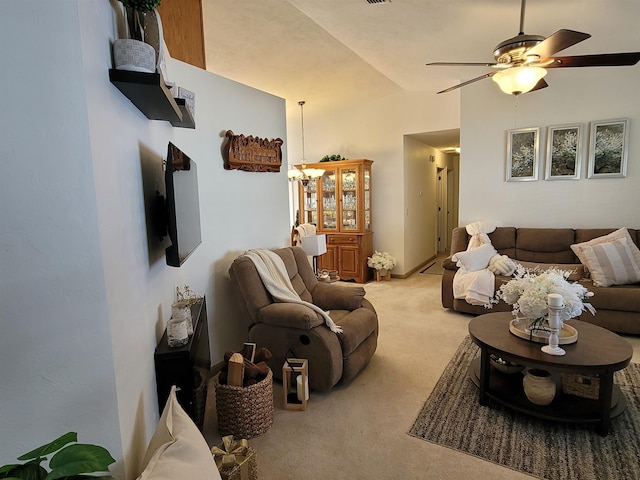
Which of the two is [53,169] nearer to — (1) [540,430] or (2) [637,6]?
(1) [540,430]

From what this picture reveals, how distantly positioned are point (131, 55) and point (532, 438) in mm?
2669

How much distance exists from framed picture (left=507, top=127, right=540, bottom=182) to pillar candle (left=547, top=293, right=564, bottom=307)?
284 cm

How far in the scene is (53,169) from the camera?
3.07ft

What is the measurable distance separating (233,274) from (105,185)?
1.71 meters

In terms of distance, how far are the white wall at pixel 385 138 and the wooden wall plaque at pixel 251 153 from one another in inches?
110

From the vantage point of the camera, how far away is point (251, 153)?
315cm

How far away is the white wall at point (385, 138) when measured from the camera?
17.8 feet

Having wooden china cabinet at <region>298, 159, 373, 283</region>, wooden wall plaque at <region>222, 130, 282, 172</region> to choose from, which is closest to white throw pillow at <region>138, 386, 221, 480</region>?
wooden wall plaque at <region>222, 130, 282, 172</region>

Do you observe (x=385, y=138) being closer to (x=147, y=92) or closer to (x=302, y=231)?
(x=302, y=231)

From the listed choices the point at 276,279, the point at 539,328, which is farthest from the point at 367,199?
the point at 539,328

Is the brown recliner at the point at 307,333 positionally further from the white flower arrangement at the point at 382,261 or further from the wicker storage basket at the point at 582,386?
the white flower arrangement at the point at 382,261

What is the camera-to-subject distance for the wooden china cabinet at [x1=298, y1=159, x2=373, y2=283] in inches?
227

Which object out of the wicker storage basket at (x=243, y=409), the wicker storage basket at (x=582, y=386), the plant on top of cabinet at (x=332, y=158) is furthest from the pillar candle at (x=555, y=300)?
the plant on top of cabinet at (x=332, y=158)

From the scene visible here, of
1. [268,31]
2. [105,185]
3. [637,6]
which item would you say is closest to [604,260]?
[637,6]
